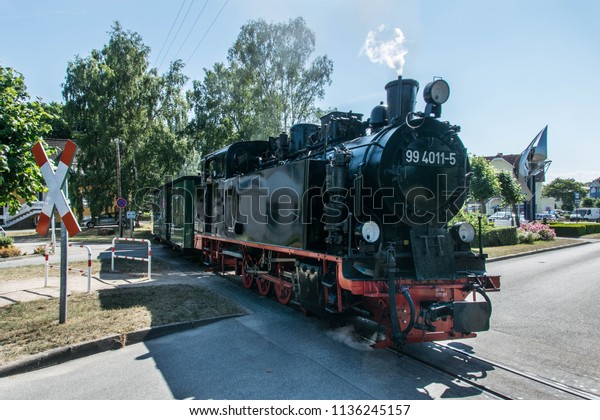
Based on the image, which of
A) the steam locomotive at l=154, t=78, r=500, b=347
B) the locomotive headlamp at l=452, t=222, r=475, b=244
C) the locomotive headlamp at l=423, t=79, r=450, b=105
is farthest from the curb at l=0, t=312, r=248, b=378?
the locomotive headlamp at l=423, t=79, r=450, b=105

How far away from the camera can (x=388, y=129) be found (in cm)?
583

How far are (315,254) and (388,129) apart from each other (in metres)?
2.07

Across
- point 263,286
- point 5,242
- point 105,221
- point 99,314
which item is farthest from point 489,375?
point 105,221

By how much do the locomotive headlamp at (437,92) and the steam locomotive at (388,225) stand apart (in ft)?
0.05

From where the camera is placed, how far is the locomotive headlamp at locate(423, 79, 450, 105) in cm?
585

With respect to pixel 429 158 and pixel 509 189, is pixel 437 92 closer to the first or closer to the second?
pixel 429 158

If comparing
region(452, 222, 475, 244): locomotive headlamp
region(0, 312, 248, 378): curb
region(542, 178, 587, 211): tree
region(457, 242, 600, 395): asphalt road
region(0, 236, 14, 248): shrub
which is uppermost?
region(542, 178, 587, 211): tree

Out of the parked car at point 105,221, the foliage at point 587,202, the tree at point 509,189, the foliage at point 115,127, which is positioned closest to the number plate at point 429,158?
the tree at point 509,189

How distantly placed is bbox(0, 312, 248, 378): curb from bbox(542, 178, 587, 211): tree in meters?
88.0

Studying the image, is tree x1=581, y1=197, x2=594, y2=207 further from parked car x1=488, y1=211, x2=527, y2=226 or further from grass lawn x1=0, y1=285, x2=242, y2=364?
grass lawn x1=0, y1=285, x2=242, y2=364

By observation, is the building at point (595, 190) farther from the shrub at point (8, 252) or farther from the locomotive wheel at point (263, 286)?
the shrub at point (8, 252)

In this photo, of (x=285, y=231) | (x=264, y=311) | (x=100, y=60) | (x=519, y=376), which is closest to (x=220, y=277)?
(x=264, y=311)

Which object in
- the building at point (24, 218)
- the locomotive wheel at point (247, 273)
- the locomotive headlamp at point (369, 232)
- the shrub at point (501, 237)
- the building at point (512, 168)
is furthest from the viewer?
the building at point (512, 168)

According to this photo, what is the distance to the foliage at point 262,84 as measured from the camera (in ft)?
87.9
